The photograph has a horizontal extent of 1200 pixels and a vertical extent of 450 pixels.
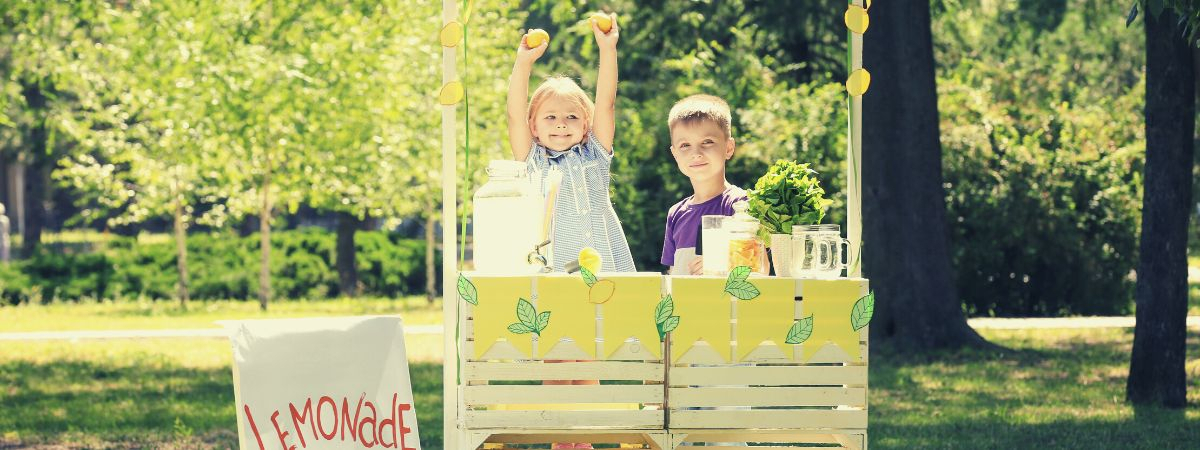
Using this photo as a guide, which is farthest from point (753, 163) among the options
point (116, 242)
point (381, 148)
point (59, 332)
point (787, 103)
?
point (116, 242)

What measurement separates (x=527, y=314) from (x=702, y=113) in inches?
39.5

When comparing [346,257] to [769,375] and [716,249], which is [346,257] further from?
[769,375]

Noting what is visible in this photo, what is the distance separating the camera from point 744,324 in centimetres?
432

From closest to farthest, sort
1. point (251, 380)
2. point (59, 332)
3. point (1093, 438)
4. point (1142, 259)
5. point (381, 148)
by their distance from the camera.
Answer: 1. point (251, 380)
2. point (1093, 438)
3. point (1142, 259)
4. point (59, 332)
5. point (381, 148)

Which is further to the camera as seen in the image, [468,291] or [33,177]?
[33,177]

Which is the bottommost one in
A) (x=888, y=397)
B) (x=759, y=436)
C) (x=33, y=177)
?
(x=888, y=397)

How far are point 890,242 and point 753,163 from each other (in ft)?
12.2

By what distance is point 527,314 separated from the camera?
424 centimetres

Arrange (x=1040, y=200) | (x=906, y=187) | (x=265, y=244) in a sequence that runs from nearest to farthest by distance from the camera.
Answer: (x=906, y=187), (x=1040, y=200), (x=265, y=244)

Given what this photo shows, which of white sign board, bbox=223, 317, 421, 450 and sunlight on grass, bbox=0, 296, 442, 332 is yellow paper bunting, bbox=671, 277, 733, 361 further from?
sunlight on grass, bbox=0, 296, 442, 332

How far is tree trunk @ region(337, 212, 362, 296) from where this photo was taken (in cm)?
2070

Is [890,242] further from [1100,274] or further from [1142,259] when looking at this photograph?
[1100,274]

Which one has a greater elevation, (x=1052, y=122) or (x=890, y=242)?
(x=1052, y=122)

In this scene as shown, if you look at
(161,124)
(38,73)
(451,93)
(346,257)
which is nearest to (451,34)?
(451,93)
